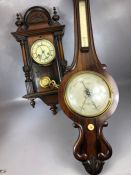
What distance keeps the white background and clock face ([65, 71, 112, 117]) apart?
0.21 meters

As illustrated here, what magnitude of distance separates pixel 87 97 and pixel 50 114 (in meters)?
0.29

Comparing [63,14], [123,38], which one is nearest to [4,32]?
[63,14]

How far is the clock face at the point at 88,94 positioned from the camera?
1249 millimetres

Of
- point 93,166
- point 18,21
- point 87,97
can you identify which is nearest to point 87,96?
point 87,97

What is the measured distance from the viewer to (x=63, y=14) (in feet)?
4.43

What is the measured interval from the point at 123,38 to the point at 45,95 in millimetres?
442

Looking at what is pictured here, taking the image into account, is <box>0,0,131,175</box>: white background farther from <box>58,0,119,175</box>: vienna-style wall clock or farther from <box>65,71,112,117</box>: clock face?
<box>65,71,112,117</box>: clock face

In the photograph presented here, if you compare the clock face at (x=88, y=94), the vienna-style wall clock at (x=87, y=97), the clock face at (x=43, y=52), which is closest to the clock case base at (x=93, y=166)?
the vienna-style wall clock at (x=87, y=97)

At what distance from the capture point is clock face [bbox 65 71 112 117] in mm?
1249

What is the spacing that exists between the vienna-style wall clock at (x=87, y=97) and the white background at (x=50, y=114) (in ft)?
0.32

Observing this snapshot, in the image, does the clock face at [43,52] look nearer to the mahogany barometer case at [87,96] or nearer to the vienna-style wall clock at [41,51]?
the vienna-style wall clock at [41,51]

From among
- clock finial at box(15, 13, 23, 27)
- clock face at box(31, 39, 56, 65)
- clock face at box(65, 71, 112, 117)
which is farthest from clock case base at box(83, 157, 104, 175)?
clock finial at box(15, 13, 23, 27)

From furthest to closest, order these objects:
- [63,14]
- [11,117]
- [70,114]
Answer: [11,117] → [63,14] → [70,114]

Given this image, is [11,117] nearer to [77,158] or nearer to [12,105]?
[12,105]
